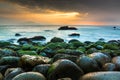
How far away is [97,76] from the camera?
17.7ft

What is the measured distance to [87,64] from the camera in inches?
252

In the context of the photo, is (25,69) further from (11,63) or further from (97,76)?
(97,76)

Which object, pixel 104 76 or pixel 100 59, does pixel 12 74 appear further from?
pixel 100 59

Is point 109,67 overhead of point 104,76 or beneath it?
beneath

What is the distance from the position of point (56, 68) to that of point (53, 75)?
0.16 metres

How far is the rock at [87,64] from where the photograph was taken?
6348 millimetres

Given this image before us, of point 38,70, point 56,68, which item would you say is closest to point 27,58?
point 38,70

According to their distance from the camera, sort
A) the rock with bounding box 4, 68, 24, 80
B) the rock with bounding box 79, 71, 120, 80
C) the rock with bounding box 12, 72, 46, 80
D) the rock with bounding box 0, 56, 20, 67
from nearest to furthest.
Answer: the rock with bounding box 79, 71, 120, 80 < the rock with bounding box 12, 72, 46, 80 < the rock with bounding box 4, 68, 24, 80 < the rock with bounding box 0, 56, 20, 67

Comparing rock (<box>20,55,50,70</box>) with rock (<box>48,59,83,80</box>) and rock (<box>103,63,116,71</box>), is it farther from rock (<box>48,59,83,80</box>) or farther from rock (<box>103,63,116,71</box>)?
rock (<box>103,63,116,71</box>)

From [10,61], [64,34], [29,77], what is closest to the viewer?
[29,77]

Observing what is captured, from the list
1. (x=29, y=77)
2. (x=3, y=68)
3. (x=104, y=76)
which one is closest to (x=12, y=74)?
(x=29, y=77)

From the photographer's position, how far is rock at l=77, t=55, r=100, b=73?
635cm

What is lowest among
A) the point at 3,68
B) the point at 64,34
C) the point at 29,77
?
the point at 64,34

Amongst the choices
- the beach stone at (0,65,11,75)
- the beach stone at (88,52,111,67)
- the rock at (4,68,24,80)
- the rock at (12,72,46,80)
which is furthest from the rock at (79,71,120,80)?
the beach stone at (0,65,11,75)
